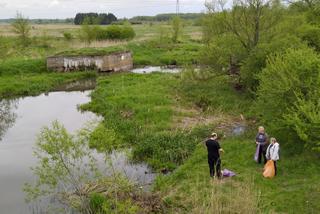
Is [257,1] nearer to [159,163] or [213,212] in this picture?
[159,163]

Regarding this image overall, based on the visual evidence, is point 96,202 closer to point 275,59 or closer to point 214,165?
point 214,165

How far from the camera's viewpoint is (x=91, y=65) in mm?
44125

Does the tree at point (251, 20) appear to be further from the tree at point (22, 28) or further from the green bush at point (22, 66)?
the tree at point (22, 28)

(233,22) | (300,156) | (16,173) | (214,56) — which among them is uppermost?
(233,22)

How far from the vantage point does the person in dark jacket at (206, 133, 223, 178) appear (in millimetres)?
14651

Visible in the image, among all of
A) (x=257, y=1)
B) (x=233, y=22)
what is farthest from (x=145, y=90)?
(x=257, y=1)

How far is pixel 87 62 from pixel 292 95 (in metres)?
29.8

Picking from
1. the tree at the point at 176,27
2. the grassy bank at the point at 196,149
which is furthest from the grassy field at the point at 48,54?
the grassy bank at the point at 196,149

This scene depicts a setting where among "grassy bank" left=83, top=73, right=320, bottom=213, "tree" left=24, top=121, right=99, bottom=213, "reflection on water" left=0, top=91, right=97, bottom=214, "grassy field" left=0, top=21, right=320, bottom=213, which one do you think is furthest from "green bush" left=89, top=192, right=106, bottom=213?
"reflection on water" left=0, top=91, right=97, bottom=214

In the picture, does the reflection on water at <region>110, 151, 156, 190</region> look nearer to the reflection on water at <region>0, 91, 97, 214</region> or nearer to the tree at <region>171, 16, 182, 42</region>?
the reflection on water at <region>0, 91, 97, 214</region>

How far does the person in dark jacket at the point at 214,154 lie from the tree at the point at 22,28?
149ft

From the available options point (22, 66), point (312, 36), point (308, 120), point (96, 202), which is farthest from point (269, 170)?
point (22, 66)

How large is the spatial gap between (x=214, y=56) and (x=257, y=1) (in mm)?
4767

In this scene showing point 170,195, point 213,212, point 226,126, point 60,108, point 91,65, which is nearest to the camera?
point 213,212
